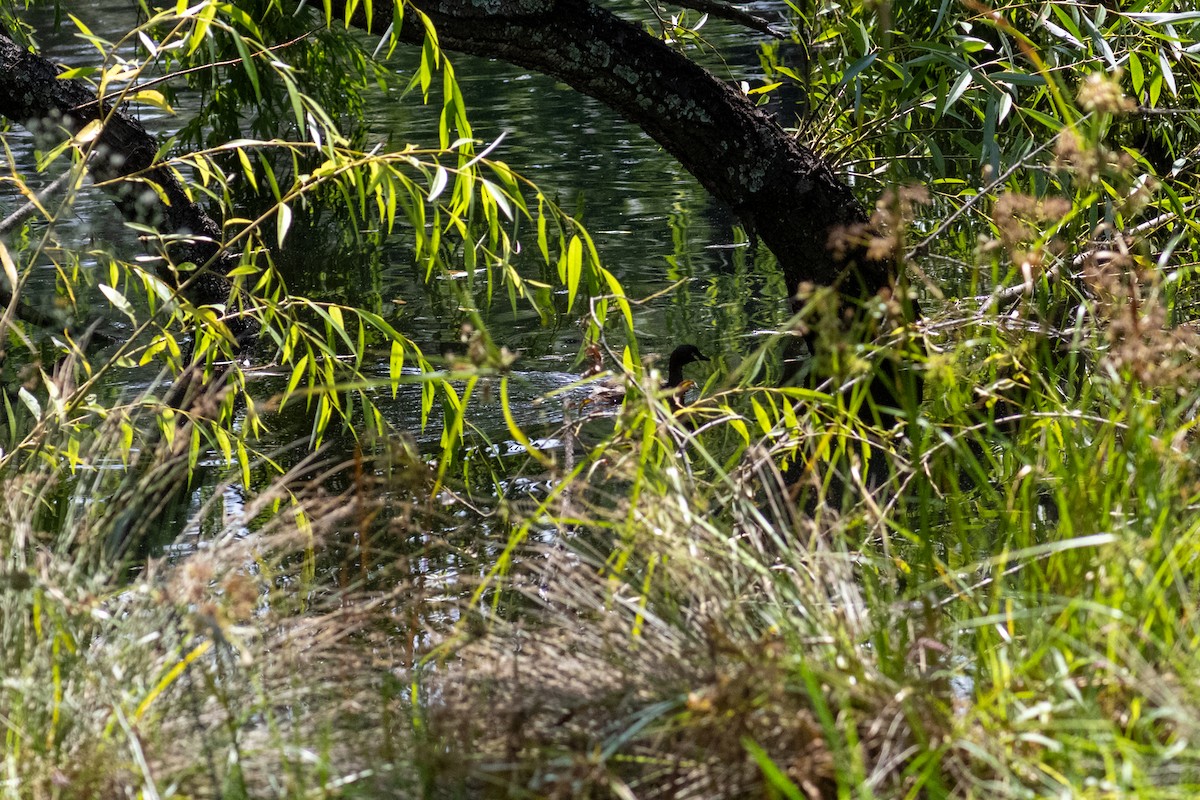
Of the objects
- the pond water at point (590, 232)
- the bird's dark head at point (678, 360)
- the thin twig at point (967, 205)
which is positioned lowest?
the pond water at point (590, 232)

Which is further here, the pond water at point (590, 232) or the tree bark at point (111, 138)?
the pond water at point (590, 232)

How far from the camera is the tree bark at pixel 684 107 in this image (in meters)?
2.54

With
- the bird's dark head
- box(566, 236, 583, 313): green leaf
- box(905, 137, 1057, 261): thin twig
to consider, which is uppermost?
box(905, 137, 1057, 261): thin twig

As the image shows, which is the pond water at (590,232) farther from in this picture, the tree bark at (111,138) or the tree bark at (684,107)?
the tree bark at (684,107)

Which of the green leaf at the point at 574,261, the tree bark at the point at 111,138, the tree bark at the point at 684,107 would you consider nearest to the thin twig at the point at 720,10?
the tree bark at the point at 684,107

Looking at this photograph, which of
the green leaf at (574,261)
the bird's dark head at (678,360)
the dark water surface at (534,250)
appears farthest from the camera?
the dark water surface at (534,250)

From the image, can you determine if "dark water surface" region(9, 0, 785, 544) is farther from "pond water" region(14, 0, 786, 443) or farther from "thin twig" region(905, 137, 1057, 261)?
"thin twig" region(905, 137, 1057, 261)

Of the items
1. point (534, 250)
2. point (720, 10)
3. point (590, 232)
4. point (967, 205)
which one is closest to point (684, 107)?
point (720, 10)

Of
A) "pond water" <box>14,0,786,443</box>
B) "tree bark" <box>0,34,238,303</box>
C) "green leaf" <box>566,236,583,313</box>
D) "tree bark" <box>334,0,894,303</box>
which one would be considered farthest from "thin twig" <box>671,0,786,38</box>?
"tree bark" <box>0,34,238,303</box>

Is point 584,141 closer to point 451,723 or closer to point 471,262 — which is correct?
point 471,262

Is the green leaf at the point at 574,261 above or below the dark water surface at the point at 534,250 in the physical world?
above

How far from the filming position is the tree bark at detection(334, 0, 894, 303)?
2.54 metres

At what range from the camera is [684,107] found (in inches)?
107

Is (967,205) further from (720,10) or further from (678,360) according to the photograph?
(678,360)
